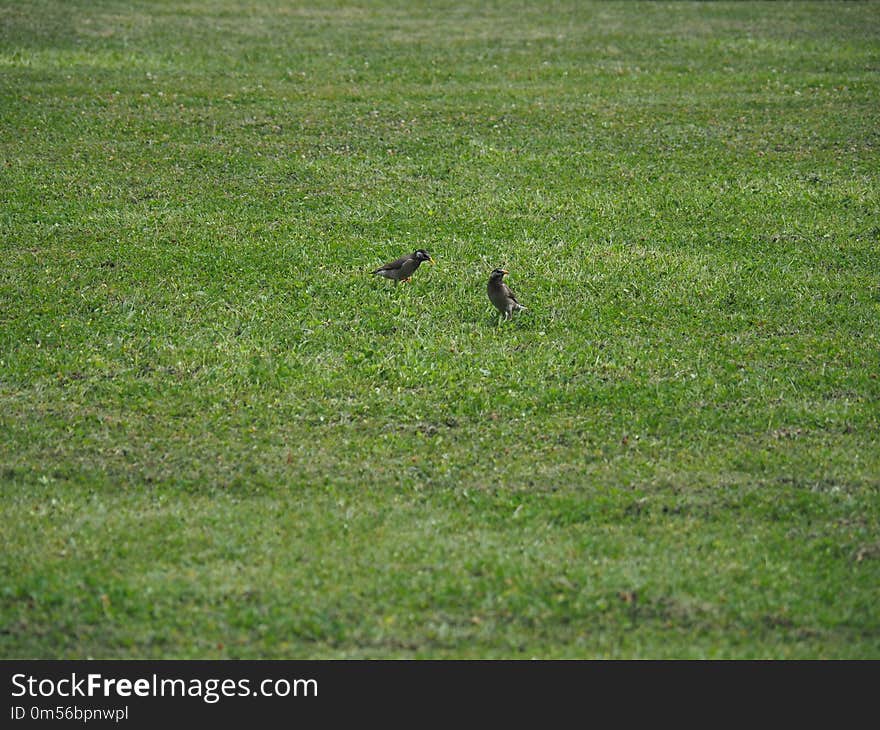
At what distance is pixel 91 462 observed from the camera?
29.5 ft

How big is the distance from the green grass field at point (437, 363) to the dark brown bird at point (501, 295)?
20 centimetres

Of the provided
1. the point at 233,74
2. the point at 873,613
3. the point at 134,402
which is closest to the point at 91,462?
the point at 134,402

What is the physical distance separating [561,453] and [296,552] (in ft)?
8.52

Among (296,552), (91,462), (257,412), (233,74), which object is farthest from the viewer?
(233,74)

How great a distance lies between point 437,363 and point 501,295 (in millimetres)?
1313

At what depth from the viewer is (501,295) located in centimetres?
1162

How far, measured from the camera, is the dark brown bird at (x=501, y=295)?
11.6m

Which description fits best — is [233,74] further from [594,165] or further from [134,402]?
[134,402]

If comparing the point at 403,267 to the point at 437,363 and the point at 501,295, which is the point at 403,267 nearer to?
the point at 501,295
